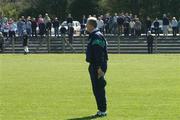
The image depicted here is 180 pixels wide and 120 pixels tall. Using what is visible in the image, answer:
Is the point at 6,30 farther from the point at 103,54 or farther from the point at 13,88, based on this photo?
the point at 103,54

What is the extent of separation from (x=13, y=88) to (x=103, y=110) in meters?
7.51

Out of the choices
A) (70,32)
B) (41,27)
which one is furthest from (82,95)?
(41,27)

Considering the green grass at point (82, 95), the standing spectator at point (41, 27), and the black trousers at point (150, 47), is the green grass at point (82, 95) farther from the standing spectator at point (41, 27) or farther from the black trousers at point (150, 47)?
the standing spectator at point (41, 27)

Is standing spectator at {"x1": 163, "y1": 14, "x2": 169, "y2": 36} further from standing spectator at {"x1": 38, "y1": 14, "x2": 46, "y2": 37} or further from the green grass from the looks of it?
the green grass

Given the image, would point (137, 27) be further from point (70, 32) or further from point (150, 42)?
point (70, 32)

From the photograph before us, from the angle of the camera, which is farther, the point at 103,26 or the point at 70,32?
the point at 70,32

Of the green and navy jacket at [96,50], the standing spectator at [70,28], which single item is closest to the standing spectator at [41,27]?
the standing spectator at [70,28]

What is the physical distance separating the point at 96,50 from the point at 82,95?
4.99 m

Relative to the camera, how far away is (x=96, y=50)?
13.7 metres

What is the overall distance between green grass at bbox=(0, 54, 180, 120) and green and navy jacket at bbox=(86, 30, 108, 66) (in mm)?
1308

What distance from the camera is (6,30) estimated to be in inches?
2141

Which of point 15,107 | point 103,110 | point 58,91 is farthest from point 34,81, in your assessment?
point 103,110

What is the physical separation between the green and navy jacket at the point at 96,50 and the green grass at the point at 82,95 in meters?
1.31

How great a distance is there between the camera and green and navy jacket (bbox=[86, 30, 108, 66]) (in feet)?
45.0
